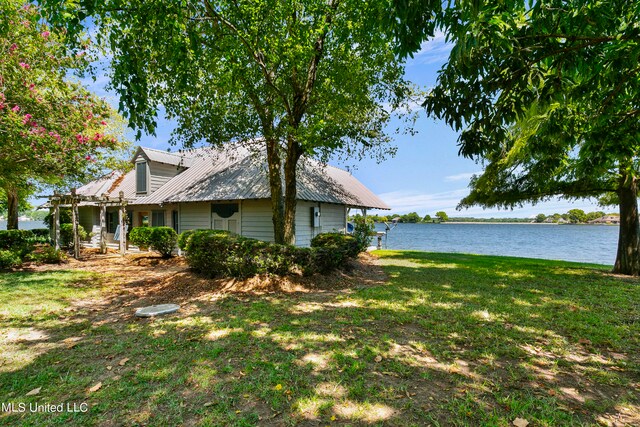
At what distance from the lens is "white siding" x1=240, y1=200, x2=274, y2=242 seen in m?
13.1

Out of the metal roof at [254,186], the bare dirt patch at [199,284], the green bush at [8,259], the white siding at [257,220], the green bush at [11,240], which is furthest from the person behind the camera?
the white siding at [257,220]

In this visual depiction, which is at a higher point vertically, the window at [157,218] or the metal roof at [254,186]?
the metal roof at [254,186]

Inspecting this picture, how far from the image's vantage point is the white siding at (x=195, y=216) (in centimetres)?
1483

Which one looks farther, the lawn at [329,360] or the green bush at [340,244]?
the green bush at [340,244]

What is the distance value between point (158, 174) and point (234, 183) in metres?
6.18

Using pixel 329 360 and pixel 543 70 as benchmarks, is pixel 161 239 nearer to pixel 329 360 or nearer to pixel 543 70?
pixel 329 360

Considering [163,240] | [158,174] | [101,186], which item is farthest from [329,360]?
[101,186]

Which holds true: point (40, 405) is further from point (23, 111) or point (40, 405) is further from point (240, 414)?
point (23, 111)

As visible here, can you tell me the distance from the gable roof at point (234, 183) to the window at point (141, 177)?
54 centimetres

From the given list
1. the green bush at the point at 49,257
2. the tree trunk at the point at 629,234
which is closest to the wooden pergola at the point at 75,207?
the green bush at the point at 49,257

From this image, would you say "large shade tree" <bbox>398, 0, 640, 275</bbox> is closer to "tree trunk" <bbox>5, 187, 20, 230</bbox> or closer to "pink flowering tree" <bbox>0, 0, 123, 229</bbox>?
"pink flowering tree" <bbox>0, 0, 123, 229</bbox>

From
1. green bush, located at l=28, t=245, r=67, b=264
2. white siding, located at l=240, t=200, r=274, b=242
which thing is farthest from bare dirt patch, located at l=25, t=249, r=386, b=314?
white siding, located at l=240, t=200, r=274, b=242

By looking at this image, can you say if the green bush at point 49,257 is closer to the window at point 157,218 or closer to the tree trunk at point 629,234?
the window at point 157,218

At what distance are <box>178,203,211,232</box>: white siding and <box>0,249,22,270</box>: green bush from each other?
6.16 meters
